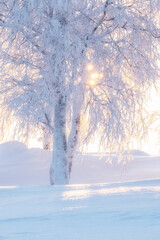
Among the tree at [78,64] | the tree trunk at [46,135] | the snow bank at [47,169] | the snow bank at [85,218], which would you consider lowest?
the snow bank at [85,218]

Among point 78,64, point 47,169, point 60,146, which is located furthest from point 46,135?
point 47,169

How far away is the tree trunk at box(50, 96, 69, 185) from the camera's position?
995cm

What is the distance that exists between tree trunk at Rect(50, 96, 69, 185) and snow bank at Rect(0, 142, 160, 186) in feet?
13.0

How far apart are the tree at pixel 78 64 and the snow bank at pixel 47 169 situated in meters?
4.31

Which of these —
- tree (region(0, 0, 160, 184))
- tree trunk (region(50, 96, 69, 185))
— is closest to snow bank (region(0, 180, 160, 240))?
tree (region(0, 0, 160, 184))

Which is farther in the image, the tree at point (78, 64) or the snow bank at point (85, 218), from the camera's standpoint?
the tree at point (78, 64)

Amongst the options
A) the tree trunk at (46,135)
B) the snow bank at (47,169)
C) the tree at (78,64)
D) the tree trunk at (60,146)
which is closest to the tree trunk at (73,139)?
the tree at (78,64)

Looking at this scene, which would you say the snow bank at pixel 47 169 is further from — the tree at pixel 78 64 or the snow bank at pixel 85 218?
the snow bank at pixel 85 218

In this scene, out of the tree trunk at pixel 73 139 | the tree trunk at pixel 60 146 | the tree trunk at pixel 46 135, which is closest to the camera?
the tree trunk at pixel 60 146

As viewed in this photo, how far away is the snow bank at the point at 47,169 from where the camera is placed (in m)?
15.1

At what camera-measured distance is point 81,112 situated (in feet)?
34.7

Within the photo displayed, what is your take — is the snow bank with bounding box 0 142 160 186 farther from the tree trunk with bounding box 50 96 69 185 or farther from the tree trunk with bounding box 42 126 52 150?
the tree trunk with bounding box 50 96 69 185

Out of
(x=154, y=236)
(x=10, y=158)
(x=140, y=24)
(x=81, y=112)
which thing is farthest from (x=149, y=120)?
(x=154, y=236)

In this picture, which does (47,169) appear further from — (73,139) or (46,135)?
(73,139)
